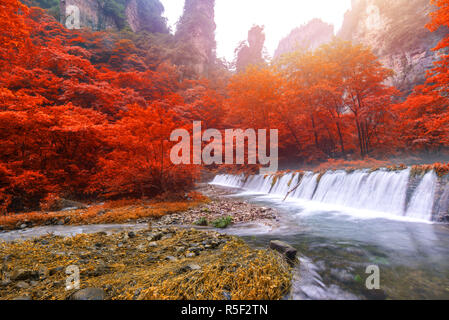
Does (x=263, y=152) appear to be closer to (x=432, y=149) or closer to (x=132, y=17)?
(x=432, y=149)

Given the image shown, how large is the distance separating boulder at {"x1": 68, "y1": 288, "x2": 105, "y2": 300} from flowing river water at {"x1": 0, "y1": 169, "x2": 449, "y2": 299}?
1853 mm

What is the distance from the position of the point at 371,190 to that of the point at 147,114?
900 centimetres

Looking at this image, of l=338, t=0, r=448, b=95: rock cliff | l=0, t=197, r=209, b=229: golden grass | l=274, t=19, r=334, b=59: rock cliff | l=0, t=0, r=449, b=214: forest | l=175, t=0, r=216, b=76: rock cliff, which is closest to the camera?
l=0, t=197, r=209, b=229: golden grass

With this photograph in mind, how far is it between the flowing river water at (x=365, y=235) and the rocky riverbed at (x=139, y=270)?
1.62ft

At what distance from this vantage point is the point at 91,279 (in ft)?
6.52

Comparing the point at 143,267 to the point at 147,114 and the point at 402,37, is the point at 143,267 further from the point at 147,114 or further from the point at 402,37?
the point at 402,37

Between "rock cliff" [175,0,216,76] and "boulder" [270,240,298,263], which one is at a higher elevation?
"rock cliff" [175,0,216,76]

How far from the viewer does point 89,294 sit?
1.62 m

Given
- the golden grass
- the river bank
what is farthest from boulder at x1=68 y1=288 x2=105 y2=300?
the golden grass

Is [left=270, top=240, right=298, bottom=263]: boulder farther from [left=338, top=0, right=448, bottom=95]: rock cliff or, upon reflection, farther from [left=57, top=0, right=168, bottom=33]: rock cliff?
[left=57, top=0, right=168, bottom=33]: rock cliff

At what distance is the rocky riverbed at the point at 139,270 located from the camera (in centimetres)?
173

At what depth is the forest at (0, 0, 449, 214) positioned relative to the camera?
7.12m

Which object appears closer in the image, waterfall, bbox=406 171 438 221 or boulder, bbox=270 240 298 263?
boulder, bbox=270 240 298 263

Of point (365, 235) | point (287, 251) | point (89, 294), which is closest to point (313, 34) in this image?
point (365, 235)
